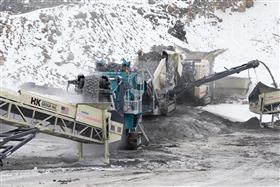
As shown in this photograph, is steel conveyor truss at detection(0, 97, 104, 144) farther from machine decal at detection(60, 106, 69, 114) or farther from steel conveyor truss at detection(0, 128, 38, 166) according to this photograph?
steel conveyor truss at detection(0, 128, 38, 166)

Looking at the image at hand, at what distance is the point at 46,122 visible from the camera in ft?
47.4

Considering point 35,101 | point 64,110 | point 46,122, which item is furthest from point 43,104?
point 64,110

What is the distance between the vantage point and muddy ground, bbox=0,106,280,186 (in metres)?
13.3

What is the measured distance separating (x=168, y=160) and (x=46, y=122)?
3.70 meters

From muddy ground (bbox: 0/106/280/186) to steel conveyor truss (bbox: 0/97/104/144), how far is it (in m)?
0.79

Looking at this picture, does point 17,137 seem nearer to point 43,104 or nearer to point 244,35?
point 43,104

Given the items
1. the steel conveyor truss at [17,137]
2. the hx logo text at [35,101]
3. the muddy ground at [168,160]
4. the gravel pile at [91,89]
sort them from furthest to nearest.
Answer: the gravel pile at [91,89], the hx logo text at [35,101], the muddy ground at [168,160], the steel conveyor truss at [17,137]

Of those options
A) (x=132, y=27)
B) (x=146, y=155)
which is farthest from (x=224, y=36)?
(x=146, y=155)

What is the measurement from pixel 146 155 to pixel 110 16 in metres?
19.9

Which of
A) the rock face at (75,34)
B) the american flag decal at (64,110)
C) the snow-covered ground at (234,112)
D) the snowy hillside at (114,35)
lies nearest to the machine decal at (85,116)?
the american flag decal at (64,110)

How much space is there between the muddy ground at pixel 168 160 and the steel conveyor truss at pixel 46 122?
0.79 metres

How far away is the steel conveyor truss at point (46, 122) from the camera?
45.4ft

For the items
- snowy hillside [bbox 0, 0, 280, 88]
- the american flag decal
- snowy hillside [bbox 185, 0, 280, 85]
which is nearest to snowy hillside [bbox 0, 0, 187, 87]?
snowy hillside [bbox 0, 0, 280, 88]

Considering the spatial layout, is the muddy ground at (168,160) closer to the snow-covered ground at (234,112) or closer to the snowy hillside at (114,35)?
the snow-covered ground at (234,112)
